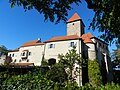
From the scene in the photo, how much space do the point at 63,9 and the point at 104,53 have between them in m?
47.7

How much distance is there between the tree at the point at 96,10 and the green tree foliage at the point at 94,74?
99.9ft

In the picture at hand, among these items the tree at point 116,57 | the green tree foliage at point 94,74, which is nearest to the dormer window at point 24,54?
the green tree foliage at point 94,74

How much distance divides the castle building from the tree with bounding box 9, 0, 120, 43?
3094cm

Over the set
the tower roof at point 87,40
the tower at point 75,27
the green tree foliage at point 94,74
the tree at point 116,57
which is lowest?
the green tree foliage at point 94,74

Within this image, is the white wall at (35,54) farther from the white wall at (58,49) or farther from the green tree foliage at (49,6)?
the green tree foliage at (49,6)

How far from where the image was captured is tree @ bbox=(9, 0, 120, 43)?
1174 centimetres

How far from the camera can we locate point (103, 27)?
46.8 feet

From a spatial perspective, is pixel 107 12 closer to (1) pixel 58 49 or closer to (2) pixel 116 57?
(1) pixel 58 49

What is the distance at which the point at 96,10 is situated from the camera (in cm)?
1334

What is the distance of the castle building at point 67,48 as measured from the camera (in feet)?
165

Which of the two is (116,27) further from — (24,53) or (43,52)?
(24,53)

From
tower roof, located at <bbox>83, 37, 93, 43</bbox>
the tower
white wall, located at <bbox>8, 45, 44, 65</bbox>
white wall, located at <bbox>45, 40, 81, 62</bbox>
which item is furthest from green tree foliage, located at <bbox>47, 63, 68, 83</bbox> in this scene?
the tower

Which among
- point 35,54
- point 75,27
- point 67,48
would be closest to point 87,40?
point 67,48

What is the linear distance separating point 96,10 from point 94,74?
34.0 metres
